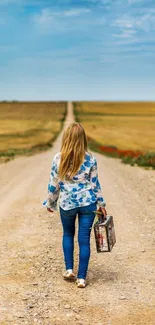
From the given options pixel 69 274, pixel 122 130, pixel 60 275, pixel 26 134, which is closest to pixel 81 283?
pixel 69 274

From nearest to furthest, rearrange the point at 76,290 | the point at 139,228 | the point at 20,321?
1. the point at 20,321
2. the point at 76,290
3. the point at 139,228

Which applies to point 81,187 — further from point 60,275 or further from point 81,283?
point 60,275

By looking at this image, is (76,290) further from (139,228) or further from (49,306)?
(139,228)

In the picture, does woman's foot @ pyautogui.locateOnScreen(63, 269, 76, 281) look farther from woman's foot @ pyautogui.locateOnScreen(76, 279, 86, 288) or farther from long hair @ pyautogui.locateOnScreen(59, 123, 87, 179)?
long hair @ pyautogui.locateOnScreen(59, 123, 87, 179)

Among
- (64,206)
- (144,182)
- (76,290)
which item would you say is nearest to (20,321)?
(76,290)

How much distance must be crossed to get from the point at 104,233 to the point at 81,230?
282mm

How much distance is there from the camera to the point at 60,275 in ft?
24.0

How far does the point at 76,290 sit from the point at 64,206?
0.97m

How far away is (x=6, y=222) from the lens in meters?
11.0

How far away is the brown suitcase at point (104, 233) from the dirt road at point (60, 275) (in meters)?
0.46

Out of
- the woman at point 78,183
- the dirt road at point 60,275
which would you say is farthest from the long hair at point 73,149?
the dirt road at point 60,275

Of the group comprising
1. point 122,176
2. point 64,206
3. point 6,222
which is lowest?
point 122,176

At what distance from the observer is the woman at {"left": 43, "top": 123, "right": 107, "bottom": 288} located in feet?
21.9

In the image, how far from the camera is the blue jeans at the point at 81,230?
6.81m
